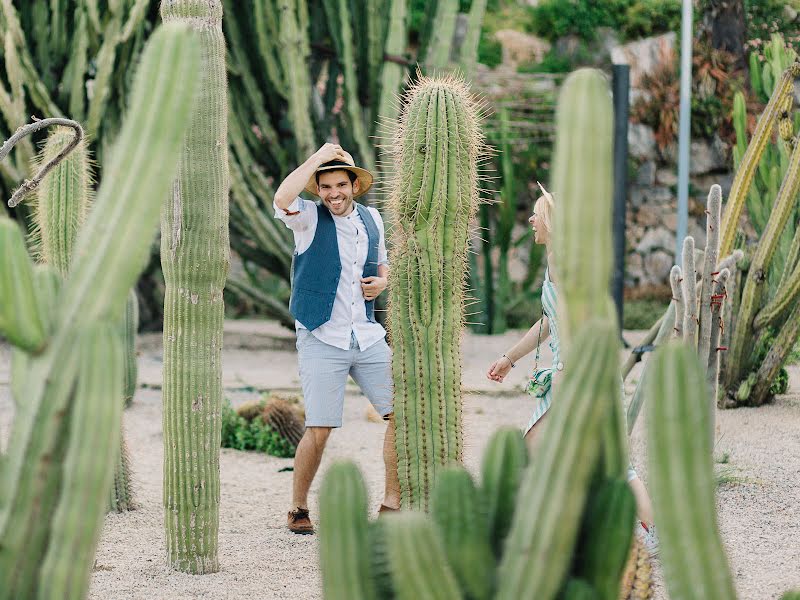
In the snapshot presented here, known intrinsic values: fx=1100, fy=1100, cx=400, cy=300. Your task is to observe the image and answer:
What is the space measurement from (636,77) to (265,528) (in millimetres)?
11055

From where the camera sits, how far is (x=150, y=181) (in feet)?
6.46

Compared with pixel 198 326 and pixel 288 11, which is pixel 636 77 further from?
pixel 198 326

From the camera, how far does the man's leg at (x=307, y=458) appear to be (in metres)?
4.41

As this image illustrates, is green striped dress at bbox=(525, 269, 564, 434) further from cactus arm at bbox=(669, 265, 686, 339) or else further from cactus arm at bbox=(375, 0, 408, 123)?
cactus arm at bbox=(375, 0, 408, 123)

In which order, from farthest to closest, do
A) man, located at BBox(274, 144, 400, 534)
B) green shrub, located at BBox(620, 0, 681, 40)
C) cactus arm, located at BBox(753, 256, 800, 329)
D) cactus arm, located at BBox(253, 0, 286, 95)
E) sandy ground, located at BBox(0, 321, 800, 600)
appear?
1. green shrub, located at BBox(620, 0, 681, 40)
2. cactus arm, located at BBox(253, 0, 286, 95)
3. cactus arm, located at BBox(753, 256, 800, 329)
4. man, located at BBox(274, 144, 400, 534)
5. sandy ground, located at BBox(0, 321, 800, 600)

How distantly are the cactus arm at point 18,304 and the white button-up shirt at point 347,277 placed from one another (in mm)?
2339

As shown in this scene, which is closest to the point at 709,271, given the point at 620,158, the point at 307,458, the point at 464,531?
the point at 307,458

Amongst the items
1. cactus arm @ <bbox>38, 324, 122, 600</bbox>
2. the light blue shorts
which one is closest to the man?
the light blue shorts

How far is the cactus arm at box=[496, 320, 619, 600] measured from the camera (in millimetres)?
1793

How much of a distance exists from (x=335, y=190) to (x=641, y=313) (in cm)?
918

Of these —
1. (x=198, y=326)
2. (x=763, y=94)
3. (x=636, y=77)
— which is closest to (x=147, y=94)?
(x=198, y=326)

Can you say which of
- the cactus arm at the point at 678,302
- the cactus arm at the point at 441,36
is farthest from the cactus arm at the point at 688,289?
the cactus arm at the point at 441,36

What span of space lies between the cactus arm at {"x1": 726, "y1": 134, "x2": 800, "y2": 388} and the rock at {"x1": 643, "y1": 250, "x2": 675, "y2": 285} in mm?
7686

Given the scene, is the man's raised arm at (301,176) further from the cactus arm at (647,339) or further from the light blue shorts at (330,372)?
the cactus arm at (647,339)
